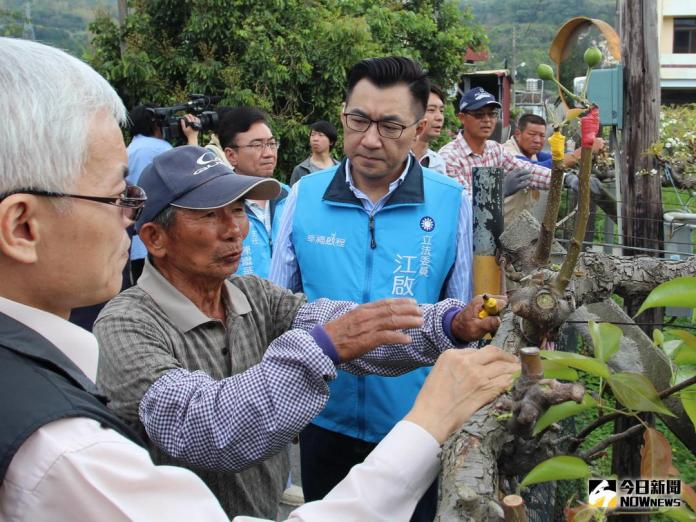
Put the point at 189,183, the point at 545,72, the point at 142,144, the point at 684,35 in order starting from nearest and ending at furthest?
the point at 545,72 → the point at 189,183 → the point at 142,144 → the point at 684,35

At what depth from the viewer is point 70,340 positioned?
3.98ft

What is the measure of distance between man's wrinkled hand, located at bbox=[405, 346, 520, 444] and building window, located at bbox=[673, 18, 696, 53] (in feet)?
127

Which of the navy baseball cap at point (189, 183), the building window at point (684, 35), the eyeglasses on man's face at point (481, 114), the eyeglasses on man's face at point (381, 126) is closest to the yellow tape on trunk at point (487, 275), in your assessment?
the eyeglasses on man's face at point (381, 126)

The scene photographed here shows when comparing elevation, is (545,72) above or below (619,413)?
above

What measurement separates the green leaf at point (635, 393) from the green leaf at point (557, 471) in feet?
0.48

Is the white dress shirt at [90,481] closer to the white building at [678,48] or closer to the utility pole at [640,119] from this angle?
the utility pole at [640,119]

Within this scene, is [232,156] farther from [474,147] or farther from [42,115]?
[42,115]

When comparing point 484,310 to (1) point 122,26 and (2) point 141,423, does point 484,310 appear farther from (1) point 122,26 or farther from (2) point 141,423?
(1) point 122,26

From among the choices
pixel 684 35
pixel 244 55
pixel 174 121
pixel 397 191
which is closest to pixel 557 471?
pixel 397 191

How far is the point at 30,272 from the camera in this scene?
45.5 inches

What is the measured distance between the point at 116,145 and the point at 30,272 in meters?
0.27

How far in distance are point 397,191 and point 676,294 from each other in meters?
1.32

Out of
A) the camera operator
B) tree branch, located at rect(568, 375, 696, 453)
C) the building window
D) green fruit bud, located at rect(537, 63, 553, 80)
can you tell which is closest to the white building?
the building window

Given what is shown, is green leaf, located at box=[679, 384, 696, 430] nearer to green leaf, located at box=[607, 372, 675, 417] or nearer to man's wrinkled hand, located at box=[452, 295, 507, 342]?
green leaf, located at box=[607, 372, 675, 417]
